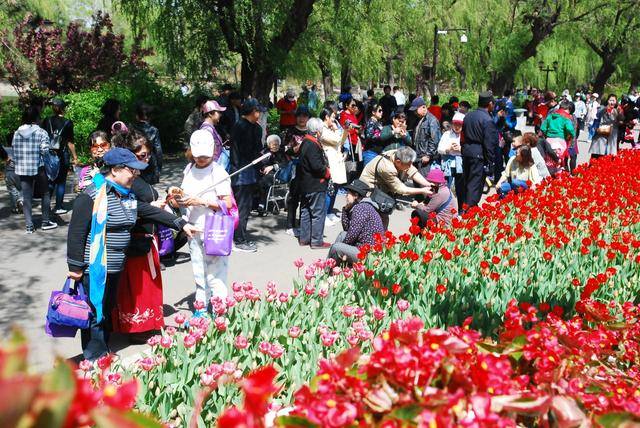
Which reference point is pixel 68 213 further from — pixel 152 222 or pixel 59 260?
pixel 152 222

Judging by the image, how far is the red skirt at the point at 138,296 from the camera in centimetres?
527

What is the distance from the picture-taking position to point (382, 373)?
184 centimetres

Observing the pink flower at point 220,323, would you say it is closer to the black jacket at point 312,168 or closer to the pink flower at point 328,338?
the pink flower at point 328,338

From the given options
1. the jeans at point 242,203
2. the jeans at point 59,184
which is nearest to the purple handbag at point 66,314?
the jeans at point 242,203

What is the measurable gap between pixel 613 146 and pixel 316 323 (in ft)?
43.6

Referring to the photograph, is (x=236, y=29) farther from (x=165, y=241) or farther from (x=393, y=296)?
(x=393, y=296)

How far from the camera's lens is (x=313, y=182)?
336 inches

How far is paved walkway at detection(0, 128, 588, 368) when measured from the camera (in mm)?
5566

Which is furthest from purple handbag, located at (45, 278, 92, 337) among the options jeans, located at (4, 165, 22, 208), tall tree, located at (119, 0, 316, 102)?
tall tree, located at (119, 0, 316, 102)

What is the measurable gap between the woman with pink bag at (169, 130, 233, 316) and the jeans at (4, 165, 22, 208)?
477 centimetres

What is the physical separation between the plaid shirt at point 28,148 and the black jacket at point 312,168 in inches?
130

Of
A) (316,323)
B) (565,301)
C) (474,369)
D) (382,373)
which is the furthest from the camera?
(565,301)

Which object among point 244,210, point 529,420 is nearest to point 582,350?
point 529,420

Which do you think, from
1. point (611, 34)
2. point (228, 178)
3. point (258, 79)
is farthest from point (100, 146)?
point (611, 34)
